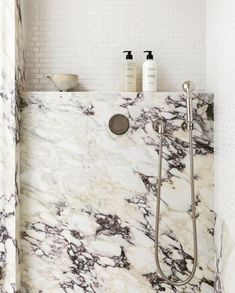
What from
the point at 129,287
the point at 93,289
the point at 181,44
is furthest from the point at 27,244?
the point at 181,44

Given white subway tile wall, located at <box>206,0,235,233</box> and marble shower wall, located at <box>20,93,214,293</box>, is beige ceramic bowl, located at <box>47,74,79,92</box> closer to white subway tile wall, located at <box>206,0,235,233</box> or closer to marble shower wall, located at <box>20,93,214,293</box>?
marble shower wall, located at <box>20,93,214,293</box>

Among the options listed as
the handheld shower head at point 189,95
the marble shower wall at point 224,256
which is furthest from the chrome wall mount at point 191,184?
the marble shower wall at point 224,256

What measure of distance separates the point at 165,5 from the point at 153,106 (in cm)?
55

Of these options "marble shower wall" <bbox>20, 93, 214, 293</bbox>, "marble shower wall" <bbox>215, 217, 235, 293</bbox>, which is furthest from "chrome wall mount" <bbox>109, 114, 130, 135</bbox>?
"marble shower wall" <bbox>215, 217, 235, 293</bbox>

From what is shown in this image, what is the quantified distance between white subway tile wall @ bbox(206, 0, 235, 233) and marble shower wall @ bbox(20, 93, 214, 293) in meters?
0.10

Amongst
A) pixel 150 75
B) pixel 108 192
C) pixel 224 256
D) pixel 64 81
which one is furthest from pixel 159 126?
pixel 224 256

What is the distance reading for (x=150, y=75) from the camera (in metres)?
2.00

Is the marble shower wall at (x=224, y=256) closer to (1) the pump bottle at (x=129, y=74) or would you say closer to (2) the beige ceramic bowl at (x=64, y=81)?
(1) the pump bottle at (x=129, y=74)

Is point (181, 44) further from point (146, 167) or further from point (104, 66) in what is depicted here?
point (146, 167)

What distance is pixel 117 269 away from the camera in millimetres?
1994

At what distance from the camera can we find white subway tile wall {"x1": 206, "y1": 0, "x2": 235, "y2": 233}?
5.49ft

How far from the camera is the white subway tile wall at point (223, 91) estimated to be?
5.49 feet

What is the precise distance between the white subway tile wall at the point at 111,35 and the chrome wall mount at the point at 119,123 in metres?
0.26

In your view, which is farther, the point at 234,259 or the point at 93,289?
the point at 93,289
